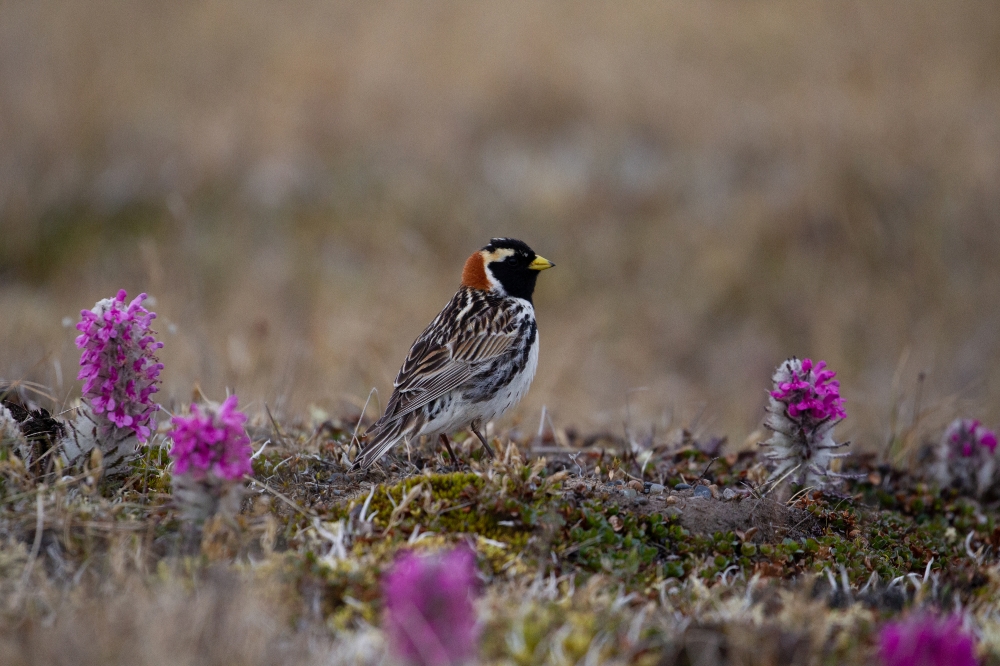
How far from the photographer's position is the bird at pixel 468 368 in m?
5.88

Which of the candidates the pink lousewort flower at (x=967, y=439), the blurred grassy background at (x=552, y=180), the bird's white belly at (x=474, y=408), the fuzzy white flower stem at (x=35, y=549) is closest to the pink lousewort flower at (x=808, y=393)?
the bird's white belly at (x=474, y=408)

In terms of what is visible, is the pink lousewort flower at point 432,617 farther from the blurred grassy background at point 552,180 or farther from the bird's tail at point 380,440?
the blurred grassy background at point 552,180

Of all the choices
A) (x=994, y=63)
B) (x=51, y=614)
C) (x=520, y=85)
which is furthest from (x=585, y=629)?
(x=994, y=63)

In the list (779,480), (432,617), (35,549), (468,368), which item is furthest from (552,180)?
(432,617)

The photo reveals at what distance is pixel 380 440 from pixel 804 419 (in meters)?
2.32

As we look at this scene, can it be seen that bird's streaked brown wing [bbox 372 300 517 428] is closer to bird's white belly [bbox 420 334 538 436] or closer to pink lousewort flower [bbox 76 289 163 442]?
bird's white belly [bbox 420 334 538 436]

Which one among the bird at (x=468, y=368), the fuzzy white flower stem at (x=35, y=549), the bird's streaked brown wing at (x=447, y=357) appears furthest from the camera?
the bird's streaked brown wing at (x=447, y=357)

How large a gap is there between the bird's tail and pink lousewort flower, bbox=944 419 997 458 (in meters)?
3.67

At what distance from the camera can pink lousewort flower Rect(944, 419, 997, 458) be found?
22.0 feet

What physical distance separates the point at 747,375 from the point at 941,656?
9.73 meters

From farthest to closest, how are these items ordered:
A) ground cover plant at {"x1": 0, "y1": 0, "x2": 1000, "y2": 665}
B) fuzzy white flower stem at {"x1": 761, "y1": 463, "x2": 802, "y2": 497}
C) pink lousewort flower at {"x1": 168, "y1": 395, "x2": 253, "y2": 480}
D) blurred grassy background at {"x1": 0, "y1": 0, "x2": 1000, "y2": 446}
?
blurred grassy background at {"x1": 0, "y1": 0, "x2": 1000, "y2": 446} → fuzzy white flower stem at {"x1": 761, "y1": 463, "x2": 802, "y2": 497} → pink lousewort flower at {"x1": 168, "y1": 395, "x2": 253, "y2": 480} → ground cover plant at {"x1": 0, "y1": 0, "x2": 1000, "y2": 665}

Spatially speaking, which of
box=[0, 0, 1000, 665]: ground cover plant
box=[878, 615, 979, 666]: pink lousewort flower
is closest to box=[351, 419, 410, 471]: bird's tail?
box=[0, 0, 1000, 665]: ground cover plant

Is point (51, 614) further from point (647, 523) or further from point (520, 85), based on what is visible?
point (520, 85)

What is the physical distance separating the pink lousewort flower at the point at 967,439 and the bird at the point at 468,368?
2854mm
